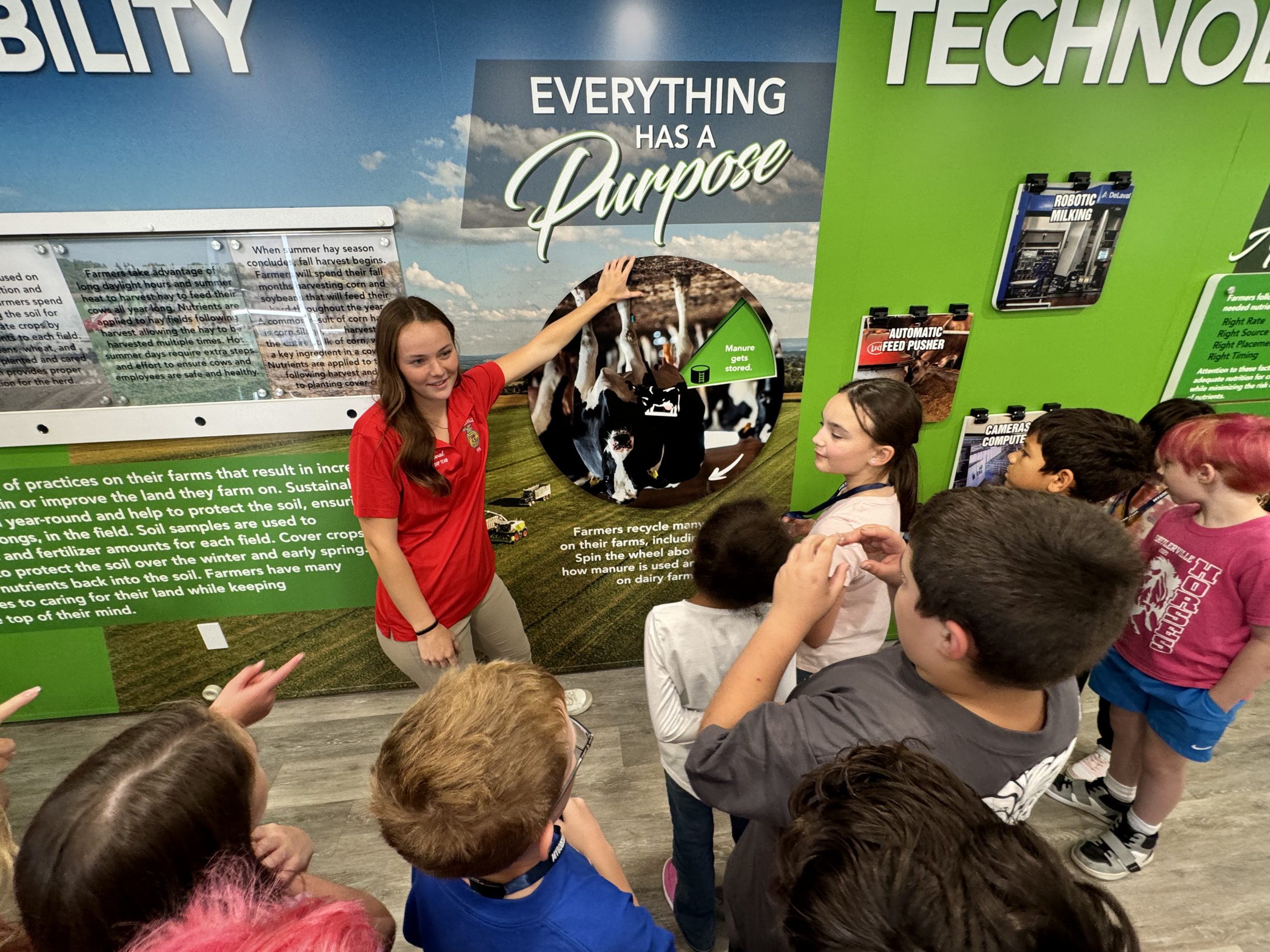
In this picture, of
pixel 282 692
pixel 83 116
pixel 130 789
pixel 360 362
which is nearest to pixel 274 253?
pixel 360 362

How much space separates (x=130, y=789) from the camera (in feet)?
2.23

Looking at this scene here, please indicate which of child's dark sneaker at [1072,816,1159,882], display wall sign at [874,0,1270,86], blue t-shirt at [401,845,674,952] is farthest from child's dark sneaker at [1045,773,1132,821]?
display wall sign at [874,0,1270,86]

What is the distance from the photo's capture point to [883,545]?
118 centimetres

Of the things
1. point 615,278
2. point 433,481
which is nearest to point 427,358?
point 433,481

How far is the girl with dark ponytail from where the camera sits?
1.48 meters

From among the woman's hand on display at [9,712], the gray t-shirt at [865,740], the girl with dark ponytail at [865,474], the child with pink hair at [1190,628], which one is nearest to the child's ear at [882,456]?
the girl with dark ponytail at [865,474]

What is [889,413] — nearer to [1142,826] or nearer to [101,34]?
[1142,826]

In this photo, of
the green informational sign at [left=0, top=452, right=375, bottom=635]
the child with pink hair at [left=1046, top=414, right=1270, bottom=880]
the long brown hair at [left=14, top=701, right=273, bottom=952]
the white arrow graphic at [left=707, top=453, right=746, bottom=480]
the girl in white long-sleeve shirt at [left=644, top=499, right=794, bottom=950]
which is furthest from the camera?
the white arrow graphic at [left=707, top=453, right=746, bottom=480]

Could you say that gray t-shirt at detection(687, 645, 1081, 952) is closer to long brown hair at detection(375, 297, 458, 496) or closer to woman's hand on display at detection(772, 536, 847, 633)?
woman's hand on display at detection(772, 536, 847, 633)

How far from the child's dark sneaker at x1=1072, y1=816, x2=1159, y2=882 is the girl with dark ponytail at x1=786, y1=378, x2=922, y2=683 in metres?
1.02

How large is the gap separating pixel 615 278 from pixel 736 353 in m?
0.50

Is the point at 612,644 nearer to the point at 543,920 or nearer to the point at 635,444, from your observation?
the point at 635,444

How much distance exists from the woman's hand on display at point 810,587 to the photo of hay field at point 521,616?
1304 millimetres

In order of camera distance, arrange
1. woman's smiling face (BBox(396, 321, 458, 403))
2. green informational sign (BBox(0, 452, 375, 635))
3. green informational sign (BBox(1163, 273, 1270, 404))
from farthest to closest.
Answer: green informational sign (BBox(1163, 273, 1270, 404)) → green informational sign (BBox(0, 452, 375, 635)) → woman's smiling face (BBox(396, 321, 458, 403))
